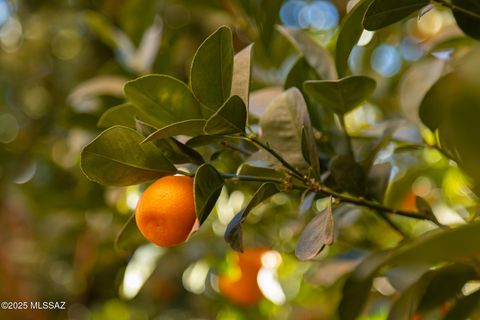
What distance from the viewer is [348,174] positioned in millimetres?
692

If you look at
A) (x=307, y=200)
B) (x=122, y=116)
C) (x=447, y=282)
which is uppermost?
(x=122, y=116)

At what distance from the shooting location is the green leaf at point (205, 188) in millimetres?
551

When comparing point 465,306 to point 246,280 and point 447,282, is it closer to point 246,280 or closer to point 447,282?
point 447,282

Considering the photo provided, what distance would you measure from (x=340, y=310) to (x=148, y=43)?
745 mm

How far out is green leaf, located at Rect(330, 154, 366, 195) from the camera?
2.25 ft

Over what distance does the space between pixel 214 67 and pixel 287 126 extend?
0.39ft

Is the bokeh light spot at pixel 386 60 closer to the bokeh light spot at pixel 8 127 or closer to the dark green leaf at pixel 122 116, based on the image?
the dark green leaf at pixel 122 116

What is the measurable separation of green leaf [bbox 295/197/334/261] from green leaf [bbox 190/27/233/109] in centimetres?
16

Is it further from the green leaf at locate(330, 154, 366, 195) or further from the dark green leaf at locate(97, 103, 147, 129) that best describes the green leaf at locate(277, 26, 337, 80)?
the dark green leaf at locate(97, 103, 147, 129)

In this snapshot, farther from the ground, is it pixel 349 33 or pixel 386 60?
pixel 349 33

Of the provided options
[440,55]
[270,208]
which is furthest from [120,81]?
[440,55]

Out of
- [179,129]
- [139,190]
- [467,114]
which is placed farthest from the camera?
[139,190]

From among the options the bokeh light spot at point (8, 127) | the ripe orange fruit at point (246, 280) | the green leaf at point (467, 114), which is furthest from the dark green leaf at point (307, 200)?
the bokeh light spot at point (8, 127)

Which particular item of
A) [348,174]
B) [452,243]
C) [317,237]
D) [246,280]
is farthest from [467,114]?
[246,280]
